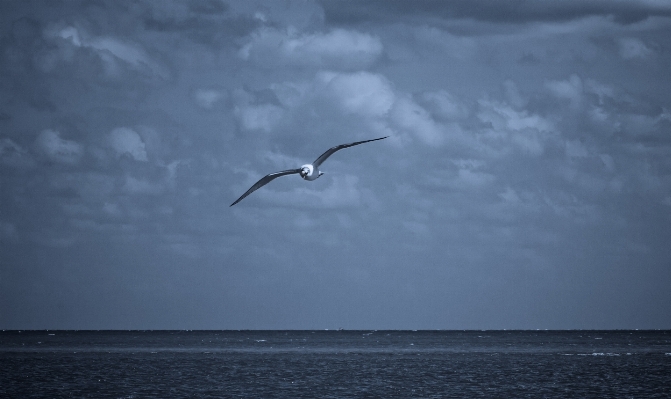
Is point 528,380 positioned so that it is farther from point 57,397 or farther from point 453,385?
point 57,397

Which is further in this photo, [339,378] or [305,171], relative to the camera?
[339,378]

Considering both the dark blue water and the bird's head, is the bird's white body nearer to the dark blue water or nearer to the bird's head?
the bird's head

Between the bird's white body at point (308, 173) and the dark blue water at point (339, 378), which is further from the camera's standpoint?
the dark blue water at point (339, 378)

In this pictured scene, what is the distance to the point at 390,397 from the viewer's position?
72.7 metres

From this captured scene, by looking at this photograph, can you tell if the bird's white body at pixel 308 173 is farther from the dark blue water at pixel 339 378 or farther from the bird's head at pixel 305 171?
the dark blue water at pixel 339 378

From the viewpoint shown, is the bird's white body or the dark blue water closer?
the bird's white body

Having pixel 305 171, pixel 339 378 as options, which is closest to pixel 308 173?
pixel 305 171

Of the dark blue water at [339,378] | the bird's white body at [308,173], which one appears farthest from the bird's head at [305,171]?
the dark blue water at [339,378]

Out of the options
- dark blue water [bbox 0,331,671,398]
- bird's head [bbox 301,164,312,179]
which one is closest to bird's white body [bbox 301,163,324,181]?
bird's head [bbox 301,164,312,179]

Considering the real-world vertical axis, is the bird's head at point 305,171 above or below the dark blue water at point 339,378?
above

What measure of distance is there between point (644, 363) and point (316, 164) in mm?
82901

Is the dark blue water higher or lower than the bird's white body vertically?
lower

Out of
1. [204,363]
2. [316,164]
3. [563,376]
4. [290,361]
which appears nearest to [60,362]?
[204,363]

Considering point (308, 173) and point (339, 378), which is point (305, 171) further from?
point (339, 378)
